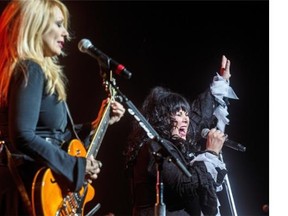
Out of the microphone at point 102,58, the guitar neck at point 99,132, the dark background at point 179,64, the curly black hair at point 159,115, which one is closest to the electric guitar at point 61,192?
the guitar neck at point 99,132

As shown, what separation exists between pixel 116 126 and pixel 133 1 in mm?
934

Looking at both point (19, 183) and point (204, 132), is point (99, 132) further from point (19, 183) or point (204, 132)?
point (204, 132)

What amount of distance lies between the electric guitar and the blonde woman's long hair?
276 millimetres

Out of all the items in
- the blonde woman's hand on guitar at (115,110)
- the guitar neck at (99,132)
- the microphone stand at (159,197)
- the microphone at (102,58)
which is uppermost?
the microphone at (102,58)

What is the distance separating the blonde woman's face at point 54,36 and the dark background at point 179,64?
1.58 metres

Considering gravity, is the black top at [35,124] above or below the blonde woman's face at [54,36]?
below

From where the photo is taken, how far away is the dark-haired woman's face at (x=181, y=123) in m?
3.01

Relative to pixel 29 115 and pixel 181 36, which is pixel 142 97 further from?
pixel 29 115

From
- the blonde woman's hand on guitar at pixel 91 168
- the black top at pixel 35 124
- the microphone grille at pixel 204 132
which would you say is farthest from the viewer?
the microphone grille at pixel 204 132

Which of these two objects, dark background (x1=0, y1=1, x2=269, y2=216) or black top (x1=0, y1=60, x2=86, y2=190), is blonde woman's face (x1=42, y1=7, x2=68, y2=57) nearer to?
black top (x1=0, y1=60, x2=86, y2=190)

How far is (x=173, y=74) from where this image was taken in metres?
3.62

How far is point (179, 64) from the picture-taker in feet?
11.9

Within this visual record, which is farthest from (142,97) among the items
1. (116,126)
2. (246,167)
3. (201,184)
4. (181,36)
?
(201,184)

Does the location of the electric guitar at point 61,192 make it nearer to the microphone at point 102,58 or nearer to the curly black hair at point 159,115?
the microphone at point 102,58
